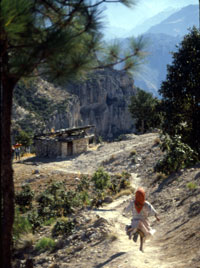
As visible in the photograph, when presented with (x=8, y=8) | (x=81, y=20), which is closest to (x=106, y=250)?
(x=81, y=20)

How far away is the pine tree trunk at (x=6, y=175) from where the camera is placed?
582 cm

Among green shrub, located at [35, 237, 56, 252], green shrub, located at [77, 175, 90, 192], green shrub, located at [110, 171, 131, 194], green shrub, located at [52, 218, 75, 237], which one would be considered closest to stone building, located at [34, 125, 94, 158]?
green shrub, located at [110, 171, 131, 194]

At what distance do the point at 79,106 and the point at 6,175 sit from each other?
11212 cm

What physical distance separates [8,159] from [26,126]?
68181mm

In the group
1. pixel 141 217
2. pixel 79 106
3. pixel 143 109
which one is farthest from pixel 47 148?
pixel 79 106

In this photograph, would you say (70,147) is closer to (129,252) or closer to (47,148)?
(47,148)

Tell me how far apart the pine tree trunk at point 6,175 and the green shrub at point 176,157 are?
10.4 meters

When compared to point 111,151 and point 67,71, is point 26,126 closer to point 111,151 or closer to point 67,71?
point 111,151

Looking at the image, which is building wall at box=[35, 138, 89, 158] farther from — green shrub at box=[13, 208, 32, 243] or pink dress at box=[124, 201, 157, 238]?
pink dress at box=[124, 201, 157, 238]

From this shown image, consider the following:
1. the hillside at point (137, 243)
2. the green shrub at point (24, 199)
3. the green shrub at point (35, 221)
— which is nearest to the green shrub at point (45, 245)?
the hillside at point (137, 243)

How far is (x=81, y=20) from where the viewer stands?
6281mm

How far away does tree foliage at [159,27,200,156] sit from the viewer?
49.0ft

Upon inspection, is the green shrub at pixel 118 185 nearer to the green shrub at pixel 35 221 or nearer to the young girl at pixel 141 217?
the green shrub at pixel 35 221

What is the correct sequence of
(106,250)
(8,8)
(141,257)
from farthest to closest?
(106,250), (141,257), (8,8)
